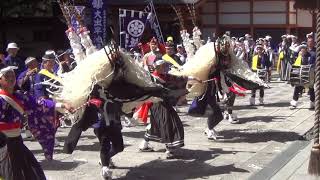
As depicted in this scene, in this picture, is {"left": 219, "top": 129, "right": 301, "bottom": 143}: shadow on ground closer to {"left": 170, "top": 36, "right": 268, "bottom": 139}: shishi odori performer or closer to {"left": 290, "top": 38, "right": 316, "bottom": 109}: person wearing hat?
{"left": 170, "top": 36, "right": 268, "bottom": 139}: shishi odori performer

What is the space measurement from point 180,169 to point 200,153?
113cm

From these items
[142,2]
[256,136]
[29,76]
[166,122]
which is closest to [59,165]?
[166,122]

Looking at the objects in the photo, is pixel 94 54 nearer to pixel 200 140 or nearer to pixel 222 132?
pixel 200 140

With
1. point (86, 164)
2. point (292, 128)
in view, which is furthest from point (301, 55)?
point (86, 164)

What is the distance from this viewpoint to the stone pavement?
25.5 feet

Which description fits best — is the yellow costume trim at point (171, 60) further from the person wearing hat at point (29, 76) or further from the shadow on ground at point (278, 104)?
the shadow on ground at point (278, 104)

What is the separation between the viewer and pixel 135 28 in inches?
587

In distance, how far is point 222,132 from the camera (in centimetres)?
1097

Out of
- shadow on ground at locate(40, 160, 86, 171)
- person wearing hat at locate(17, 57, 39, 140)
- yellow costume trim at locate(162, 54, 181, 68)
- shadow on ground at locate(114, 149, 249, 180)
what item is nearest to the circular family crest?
yellow costume trim at locate(162, 54, 181, 68)

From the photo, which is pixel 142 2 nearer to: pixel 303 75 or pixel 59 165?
pixel 303 75

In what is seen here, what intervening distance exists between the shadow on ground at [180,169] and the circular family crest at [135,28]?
6.56 meters

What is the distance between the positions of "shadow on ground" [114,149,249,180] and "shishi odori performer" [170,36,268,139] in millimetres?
1473

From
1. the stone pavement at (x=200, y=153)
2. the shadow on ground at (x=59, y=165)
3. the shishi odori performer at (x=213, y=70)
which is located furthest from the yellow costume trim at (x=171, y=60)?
the shadow on ground at (x=59, y=165)

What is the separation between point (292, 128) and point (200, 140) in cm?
219
